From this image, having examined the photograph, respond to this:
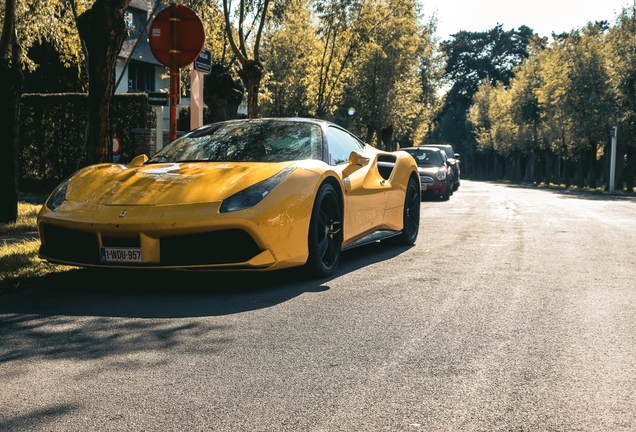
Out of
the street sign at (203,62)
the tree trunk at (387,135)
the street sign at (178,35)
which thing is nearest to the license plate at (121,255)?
the street sign at (178,35)

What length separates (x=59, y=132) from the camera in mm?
19375

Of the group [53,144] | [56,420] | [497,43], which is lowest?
[56,420]

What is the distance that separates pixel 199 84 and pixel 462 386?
28.4ft

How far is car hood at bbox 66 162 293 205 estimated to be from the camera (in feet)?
18.9

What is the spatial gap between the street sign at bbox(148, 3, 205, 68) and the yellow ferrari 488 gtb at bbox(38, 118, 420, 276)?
6.50 ft

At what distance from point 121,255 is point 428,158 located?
17.9 metres

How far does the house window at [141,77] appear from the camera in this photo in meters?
41.6

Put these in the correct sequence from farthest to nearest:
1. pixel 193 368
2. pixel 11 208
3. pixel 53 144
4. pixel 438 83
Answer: pixel 438 83
pixel 53 144
pixel 11 208
pixel 193 368

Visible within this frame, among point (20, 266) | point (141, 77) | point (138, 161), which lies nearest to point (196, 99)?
point (138, 161)

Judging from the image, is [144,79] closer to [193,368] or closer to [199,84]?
[199,84]

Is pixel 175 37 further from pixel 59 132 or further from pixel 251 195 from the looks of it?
pixel 59 132

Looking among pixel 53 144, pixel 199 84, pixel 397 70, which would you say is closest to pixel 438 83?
Result: pixel 397 70

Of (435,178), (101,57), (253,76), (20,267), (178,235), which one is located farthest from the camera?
(435,178)

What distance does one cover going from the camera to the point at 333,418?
3.09 meters
